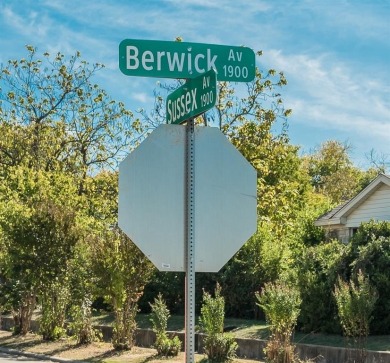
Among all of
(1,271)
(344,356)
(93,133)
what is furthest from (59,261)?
(93,133)

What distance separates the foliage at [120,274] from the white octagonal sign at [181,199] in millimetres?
12834

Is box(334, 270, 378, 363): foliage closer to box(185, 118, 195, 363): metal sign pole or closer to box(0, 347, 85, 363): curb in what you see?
box(0, 347, 85, 363): curb

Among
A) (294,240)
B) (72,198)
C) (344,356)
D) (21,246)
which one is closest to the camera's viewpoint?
(344,356)

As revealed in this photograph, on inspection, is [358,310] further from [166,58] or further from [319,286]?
[166,58]

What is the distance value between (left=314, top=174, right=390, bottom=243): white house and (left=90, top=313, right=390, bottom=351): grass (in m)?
7.34

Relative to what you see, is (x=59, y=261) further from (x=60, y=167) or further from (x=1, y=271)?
(x=60, y=167)

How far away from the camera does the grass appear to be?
14805 millimetres

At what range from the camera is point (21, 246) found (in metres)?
20.1

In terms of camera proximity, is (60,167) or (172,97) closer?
(172,97)

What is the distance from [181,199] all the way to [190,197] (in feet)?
0.20

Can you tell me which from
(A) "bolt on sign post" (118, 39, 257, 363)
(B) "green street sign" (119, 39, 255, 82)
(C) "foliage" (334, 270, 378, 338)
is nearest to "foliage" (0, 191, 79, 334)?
(C) "foliage" (334, 270, 378, 338)

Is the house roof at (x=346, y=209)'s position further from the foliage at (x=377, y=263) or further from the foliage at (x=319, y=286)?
the foliage at (x=377, y=263)

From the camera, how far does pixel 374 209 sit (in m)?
26.9

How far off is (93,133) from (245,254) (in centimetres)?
1386
